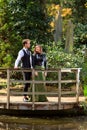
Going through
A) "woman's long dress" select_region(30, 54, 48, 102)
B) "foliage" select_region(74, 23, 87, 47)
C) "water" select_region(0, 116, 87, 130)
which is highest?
"foliage" select_region(74, 23, 87, 47)

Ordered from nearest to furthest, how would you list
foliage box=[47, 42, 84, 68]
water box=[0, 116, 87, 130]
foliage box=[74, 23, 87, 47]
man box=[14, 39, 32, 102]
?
water box=[0, 116, 87, 130]
man box=[14, 39, 32, 102]
foliage box=[47, 42, 84, 68]
foliage box=[74, 23, 87, 47]

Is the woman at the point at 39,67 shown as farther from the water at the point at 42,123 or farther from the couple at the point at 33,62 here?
the water at the point at 42,123

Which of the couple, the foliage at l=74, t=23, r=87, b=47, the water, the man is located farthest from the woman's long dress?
the foliage at l=74, t=23, r=87, b=47

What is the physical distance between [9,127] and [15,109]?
1826 millimetres

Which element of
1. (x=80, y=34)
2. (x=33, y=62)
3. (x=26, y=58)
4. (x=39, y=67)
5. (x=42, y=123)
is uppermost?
(x=80, y=34)

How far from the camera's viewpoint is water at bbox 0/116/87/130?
12000 mm

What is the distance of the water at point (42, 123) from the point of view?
472 inches

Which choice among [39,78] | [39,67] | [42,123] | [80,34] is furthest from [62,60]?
[80,34]

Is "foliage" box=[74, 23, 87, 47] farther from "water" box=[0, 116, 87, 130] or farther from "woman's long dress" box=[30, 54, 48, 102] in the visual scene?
"water" box=[0, 116, 87, 130]

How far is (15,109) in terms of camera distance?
45.2ft

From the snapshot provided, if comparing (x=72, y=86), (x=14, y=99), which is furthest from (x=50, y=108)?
(x=72, y=86)

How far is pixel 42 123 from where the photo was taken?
12688mm

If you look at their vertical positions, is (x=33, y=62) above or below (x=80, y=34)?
below

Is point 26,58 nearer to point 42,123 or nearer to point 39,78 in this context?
point 39,78
